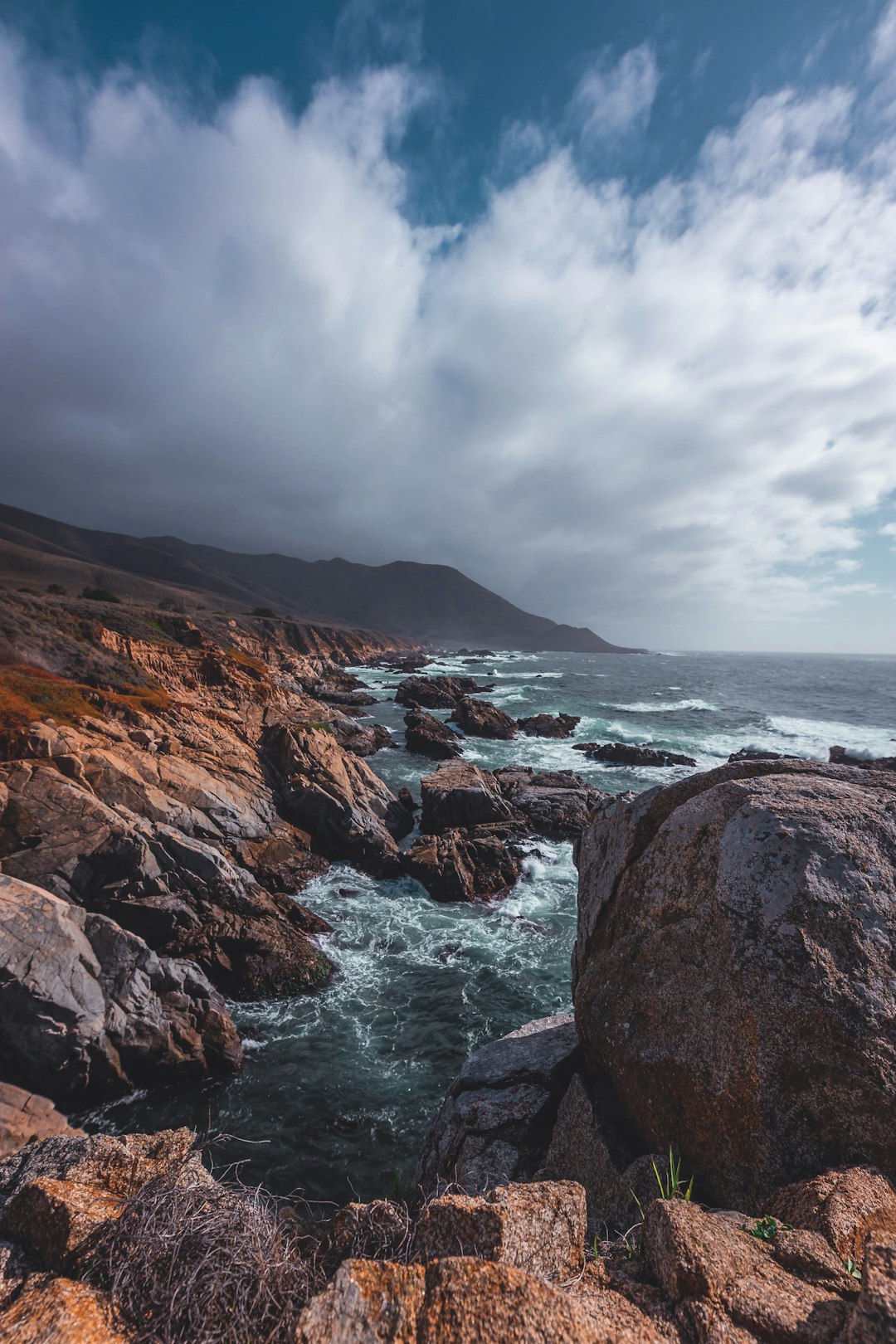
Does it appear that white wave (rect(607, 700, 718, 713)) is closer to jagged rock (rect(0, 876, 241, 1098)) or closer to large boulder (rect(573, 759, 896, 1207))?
jagged rock (rect(0, 876, 241, 1098))

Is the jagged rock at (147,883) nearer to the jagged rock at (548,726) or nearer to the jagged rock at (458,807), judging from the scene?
the jagged rock at (458,807)

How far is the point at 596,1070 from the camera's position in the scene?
6270mm

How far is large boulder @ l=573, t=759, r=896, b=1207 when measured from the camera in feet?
14.0

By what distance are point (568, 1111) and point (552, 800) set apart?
815 inches

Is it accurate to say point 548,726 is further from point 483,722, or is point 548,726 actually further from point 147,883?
point 147,883

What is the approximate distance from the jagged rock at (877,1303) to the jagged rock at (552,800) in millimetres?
22027

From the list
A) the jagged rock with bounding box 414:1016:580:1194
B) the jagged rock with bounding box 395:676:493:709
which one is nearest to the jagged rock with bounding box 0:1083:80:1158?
the jagged rock with bounding box 414:1016:580:1194

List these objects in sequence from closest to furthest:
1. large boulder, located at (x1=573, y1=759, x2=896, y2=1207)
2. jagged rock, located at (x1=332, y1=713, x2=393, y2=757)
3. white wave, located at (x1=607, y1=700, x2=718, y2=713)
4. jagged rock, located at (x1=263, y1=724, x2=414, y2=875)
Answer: large boulder, located at (x1=573, y1=759, x2=896, y2=1207), jagged rock, located at (x1=263, y1=724, x2=414, y2=875), jagged rock, located at (x1=332, y1=713, x2=393, y2=757), white wave, located at (x1=607, y1=700, x2=718, y2=713)

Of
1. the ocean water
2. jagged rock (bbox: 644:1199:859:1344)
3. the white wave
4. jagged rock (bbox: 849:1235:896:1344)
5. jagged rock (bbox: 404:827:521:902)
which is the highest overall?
jagged rock (bbox: 849:1235:896:1344)

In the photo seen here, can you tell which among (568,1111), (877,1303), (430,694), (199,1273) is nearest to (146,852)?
(568,1111)

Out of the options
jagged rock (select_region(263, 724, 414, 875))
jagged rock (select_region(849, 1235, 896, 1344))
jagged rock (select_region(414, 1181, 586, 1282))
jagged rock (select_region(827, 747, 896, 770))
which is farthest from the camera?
jagged rock (select_region(827, 747, 896, 770))

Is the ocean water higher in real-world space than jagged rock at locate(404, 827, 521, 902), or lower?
lower

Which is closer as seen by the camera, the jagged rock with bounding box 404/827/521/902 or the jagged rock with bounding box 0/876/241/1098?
the jagged rock with bounding box 0/876/241/1098

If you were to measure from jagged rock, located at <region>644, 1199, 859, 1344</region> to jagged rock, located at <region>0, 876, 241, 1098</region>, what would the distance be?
10689mm
